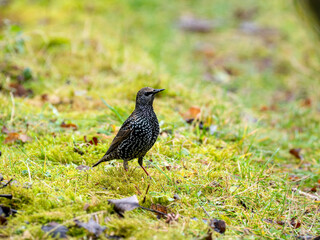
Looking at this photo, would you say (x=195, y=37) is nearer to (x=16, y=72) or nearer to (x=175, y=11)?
(x=175, y=11)

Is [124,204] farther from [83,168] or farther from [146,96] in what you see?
[146,96]

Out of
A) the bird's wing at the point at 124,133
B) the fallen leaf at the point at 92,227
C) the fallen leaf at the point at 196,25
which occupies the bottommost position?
the fallen leaf at the point at 92,227

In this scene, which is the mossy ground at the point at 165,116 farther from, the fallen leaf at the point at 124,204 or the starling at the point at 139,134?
the starling at the point at 139,134

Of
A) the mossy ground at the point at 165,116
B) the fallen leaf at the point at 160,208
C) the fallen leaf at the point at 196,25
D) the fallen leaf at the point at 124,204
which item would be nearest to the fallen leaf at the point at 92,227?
the mossy ground at the point at 165,116

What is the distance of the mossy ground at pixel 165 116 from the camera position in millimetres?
3368

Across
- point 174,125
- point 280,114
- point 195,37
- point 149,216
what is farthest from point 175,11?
point 149,216

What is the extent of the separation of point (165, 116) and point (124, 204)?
8.25 ft

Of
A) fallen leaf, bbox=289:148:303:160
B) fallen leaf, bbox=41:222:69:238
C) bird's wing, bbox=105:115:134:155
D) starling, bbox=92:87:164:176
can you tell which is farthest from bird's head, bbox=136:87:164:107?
fallen leaf, bbox=289:148:303:160

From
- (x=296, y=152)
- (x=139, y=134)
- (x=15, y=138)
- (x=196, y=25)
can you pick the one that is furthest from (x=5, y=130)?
(x=196, y=25)

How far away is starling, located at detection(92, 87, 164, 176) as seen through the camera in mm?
3748

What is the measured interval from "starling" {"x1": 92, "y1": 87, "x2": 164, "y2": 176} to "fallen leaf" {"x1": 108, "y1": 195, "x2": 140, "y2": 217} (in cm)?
64

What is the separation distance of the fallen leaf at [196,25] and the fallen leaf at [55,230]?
31.8ft

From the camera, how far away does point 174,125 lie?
521 cm

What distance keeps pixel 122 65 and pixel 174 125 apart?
290 centimetres
